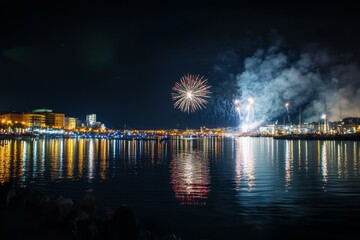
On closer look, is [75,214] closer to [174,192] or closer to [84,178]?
[174,192]

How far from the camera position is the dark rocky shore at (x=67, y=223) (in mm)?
8805

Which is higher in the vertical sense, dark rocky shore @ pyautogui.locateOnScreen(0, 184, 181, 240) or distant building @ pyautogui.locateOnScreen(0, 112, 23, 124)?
distant building @ pyautogui.locateOnScreen(0, 112, 23, 124)

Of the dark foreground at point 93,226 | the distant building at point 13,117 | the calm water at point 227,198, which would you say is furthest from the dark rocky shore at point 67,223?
the distant building at point 13,117

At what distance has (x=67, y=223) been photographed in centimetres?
977

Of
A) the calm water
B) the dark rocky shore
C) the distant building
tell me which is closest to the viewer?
the dark rocky shore

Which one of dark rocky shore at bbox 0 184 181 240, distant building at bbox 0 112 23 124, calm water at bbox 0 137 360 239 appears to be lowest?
calm water at bbox 0 137 360 239

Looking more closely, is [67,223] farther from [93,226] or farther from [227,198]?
[227,198]

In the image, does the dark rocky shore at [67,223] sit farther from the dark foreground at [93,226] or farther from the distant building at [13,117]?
the distant building at [13,117]

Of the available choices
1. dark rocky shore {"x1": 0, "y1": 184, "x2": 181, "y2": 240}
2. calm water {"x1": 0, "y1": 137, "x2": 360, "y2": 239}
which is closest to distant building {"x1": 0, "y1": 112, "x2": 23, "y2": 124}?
calm water {"x1": 0, "y1": 137, "x2": 360, "y2": 239}

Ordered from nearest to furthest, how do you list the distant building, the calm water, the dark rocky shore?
the dark rocky shore < the calm water < the distant building

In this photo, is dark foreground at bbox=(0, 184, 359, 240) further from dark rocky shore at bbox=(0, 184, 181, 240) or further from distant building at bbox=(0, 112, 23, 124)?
distant building at bbox=(0, 112, 23, 124)

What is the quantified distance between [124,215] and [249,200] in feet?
23.0

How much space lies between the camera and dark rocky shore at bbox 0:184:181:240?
880 cm

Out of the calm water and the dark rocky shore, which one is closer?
the dark rocky shore
